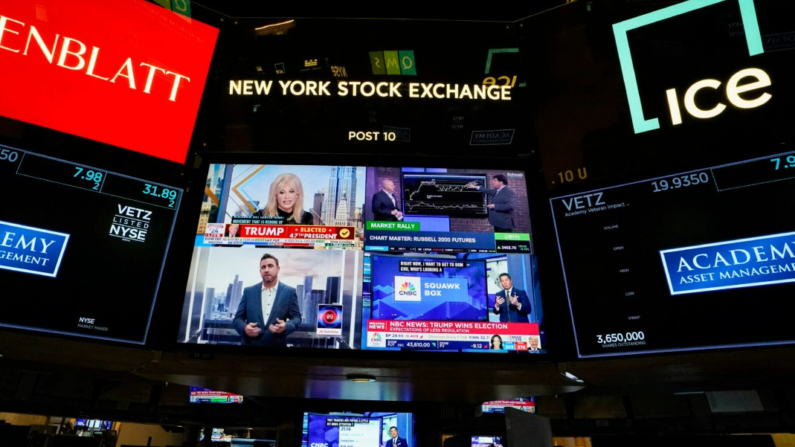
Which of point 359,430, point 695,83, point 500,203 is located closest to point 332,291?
point 500,203

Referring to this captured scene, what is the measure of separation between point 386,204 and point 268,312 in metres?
0.86

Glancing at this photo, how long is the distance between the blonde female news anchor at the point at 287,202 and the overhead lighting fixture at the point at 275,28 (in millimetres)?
1058

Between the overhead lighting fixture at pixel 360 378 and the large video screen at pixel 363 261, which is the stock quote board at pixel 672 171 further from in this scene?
the overhead lighting fixture at pixel 360 378

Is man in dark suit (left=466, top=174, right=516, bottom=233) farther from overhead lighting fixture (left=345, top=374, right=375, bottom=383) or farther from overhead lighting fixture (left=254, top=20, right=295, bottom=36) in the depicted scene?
overhead lighting fixture (left=254, top=20, right=295, bottom=36)

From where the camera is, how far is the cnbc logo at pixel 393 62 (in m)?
3.26

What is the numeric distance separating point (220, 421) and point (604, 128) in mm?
9546

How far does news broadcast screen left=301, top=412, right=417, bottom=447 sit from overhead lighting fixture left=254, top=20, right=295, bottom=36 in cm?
262

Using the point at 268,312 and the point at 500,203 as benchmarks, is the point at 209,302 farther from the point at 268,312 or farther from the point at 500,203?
the point at 500,203

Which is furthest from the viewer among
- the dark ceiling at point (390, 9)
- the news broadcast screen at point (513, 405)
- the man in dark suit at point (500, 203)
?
the news broadcast screen at point (513, 405)

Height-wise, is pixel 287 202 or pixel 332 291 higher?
pixel 287 202

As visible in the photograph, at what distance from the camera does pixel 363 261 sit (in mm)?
2619

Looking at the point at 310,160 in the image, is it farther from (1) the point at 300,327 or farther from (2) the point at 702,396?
(2) the point at 702,396

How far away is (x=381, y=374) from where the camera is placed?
2557 millimetres

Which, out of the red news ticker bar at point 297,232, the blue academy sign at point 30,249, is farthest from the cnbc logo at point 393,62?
the blue academy sign at point 30,249
